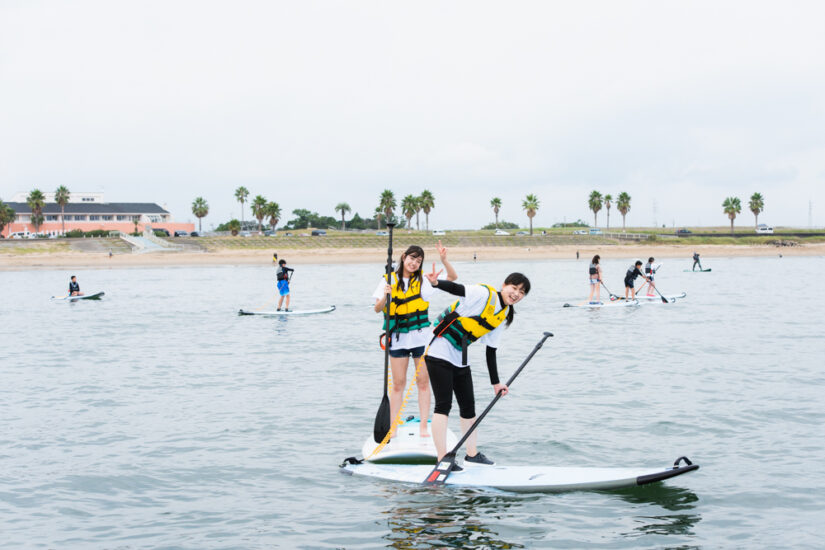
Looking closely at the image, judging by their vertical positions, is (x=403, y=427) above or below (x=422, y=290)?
below

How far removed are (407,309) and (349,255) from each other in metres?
79.5

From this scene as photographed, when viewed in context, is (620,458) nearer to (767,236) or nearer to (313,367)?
(313,367)

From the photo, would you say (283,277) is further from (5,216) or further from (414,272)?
(5,216)

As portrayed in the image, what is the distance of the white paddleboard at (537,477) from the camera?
8.20m

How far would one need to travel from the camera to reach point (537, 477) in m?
8.45

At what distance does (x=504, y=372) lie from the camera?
16.0 m

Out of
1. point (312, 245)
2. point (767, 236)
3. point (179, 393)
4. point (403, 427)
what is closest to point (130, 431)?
point (179, 393)

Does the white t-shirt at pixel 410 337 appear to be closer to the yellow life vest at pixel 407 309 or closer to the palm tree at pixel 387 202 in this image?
the yellow life vest at pixel 407 309

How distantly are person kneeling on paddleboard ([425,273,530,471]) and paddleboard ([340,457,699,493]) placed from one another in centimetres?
75

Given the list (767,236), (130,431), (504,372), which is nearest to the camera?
(130,431)

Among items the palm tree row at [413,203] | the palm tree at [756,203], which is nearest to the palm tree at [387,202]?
the palm tree row at [413,203]

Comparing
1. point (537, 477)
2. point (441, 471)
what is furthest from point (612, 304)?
point (441, 471)

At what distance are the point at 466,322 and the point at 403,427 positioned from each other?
2.92 m

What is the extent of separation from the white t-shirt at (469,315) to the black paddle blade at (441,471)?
4.32 feet
